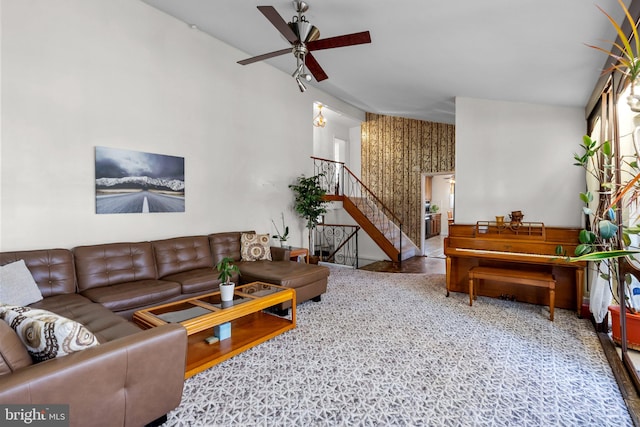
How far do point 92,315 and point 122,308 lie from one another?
540mm

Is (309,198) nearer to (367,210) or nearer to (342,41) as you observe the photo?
(367,210)

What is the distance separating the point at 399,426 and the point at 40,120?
13.5 feet

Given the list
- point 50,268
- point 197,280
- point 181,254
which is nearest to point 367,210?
point 181,254

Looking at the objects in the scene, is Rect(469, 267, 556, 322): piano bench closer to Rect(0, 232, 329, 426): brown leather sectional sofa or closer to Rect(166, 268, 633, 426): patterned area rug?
Rect(166, 268, 633, 426): patterned area rug

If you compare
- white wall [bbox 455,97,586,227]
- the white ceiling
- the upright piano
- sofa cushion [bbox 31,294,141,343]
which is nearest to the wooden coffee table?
sofa cushion [bbox 31,294,141,343]

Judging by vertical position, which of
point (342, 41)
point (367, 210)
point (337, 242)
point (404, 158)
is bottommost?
point (337, 242)

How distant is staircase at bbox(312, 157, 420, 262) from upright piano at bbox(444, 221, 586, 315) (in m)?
2.70

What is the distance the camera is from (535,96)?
13.6 feet

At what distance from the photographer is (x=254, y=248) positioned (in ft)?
15.3

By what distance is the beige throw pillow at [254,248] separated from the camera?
4.63m

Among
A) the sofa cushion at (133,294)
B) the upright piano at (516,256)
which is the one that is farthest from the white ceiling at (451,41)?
the sofa cushion at (133,294)

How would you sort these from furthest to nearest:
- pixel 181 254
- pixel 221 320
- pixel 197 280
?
1. pixel 181 254
2. pixel 197 280
3. pixel 221 320

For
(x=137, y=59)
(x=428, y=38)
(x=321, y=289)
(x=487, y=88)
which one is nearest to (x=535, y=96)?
(x=487, y=88)

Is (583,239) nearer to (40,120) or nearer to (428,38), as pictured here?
(428,38)
